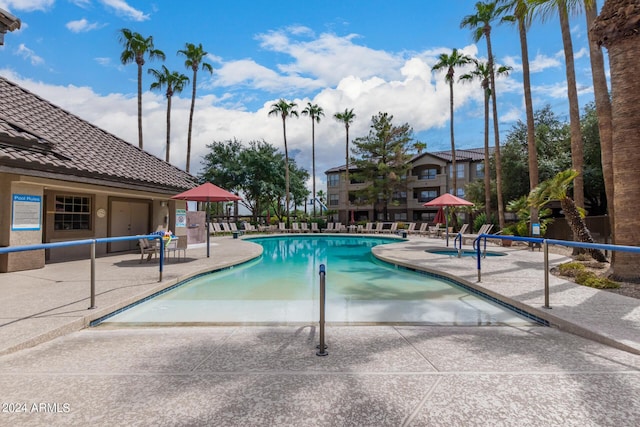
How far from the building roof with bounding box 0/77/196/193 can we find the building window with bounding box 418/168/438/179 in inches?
1284

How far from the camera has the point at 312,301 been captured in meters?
7.16

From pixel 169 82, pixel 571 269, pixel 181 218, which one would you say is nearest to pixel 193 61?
pixel 169 82

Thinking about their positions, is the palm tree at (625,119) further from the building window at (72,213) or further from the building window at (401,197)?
the building window at (401,197)

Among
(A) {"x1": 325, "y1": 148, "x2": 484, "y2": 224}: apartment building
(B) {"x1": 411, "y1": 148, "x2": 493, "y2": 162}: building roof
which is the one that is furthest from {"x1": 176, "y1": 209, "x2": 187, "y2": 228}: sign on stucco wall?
(B) {"x1": 411, "y1": 148, "x2": 493, "y2": 162}: building roof

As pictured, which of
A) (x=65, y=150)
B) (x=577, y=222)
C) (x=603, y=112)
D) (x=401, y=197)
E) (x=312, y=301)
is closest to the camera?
(x=312, y=301)

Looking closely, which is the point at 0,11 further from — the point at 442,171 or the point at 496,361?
the point at 442,171

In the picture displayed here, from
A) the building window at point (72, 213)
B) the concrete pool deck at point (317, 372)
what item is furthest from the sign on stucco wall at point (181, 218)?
the concrete pool deck at point (317, 372)

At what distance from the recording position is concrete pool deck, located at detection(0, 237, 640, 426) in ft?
8.36

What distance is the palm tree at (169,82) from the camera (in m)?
29.7

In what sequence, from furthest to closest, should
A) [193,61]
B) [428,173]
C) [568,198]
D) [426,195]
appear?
[426,195]
[428,173]
[193,61]
[568,198]

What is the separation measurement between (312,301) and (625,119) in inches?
321

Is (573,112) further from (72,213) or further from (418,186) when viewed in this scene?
(418,186)

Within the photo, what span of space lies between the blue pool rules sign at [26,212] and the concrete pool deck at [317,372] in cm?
482

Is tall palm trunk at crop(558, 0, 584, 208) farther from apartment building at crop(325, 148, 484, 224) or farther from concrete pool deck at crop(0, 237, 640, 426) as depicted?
apartment building at crop(325, 148, 484, 224)
